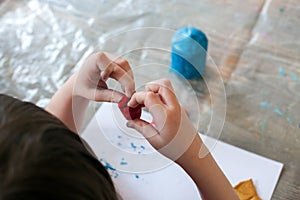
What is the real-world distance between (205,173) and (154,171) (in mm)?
104

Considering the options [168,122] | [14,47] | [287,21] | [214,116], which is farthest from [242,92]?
[14,47]

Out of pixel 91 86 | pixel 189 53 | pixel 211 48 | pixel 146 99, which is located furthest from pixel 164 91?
pixel 211 48

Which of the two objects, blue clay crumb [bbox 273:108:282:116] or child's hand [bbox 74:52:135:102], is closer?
child's hand [bbox 74:52:135:102]

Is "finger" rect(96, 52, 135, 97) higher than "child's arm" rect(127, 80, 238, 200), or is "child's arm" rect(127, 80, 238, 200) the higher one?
"finger" rect(96, 52, 135, 97)

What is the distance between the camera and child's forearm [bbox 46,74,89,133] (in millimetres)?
623

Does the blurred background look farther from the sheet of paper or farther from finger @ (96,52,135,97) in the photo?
finger @ (96,52,135,97)

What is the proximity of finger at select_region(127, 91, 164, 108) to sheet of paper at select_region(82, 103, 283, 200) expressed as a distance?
0.37 feet

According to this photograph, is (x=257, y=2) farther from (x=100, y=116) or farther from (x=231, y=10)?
(x=100, y=116)

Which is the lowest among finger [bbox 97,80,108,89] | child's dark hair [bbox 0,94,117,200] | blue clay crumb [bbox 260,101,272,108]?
blue clay crumb [bbox 260,101,272,108]

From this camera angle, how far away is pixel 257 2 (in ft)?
2.86

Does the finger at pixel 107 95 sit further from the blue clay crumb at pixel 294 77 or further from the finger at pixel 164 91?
the blue clay crumb at pixel 294 77

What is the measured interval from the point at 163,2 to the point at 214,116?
319 millimetres

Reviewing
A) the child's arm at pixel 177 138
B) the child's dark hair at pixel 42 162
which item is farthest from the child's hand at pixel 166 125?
the child's dark hair at pixel 42 162

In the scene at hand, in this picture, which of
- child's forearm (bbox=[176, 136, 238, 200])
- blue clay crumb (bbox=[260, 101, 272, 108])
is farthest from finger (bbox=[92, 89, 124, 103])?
blue clay crumb (bbox=[260, 101, 272, 108])
